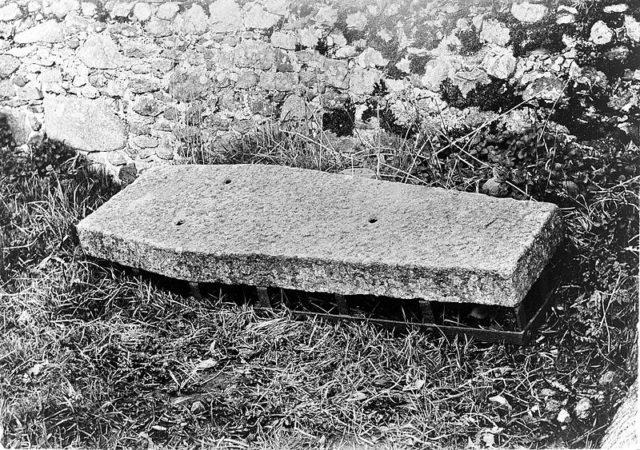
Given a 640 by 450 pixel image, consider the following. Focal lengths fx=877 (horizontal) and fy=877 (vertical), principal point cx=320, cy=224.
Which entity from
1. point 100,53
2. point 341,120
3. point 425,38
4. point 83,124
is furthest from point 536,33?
point 83,124

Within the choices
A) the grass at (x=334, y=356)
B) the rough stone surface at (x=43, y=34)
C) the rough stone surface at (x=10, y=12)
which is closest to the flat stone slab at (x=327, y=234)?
the grass at (x=334, y=356)

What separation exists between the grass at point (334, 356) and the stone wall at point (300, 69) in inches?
7.2

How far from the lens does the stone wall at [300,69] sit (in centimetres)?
402

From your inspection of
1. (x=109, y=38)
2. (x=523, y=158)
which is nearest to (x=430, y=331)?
(x=523, y=158)

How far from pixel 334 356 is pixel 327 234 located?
0.54m

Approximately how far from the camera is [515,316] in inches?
139

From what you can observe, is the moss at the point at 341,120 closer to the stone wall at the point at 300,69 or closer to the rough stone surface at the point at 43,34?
the stone wall at the point at 300,69

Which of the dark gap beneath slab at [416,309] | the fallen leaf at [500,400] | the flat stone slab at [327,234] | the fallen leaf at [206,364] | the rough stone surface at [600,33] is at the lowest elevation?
the fallen leaf at [500,400]

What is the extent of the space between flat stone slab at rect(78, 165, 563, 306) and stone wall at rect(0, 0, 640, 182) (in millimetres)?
459

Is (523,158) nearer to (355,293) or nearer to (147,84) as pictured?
(355,293)

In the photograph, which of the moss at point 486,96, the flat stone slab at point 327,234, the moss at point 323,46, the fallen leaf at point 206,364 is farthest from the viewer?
the moss at point 323,46

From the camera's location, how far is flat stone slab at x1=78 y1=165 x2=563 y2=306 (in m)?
A: 3.53

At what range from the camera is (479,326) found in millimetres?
3637


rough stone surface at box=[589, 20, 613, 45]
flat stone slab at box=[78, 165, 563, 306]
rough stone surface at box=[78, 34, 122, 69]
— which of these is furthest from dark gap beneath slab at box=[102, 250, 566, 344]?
rough stone surface at box=[78, 34, 122, 69]
